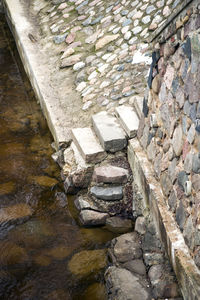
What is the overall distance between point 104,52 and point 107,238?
108 inches

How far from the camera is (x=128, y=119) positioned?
13.9ft

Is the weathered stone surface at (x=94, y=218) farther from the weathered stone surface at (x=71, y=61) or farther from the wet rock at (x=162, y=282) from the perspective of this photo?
the weathered stone surface at (x=71, y=61)

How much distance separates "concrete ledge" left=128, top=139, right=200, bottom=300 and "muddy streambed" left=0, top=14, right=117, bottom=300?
574 mm

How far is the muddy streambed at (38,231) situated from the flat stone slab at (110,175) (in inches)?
17.2

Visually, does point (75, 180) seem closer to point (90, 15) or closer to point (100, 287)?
point (100, 287)

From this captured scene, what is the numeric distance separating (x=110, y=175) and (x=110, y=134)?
1.36 feet

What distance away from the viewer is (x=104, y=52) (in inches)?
219

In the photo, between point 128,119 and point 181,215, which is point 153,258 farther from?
point 128,119

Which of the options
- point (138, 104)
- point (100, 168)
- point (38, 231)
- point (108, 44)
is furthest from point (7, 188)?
point (108, 44)

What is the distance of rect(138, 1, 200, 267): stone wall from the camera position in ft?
8.73

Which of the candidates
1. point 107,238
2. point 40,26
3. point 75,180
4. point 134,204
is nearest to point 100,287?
point 107,238

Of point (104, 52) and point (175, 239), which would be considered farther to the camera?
point (104, 52)

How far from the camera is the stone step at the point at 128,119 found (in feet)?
13.4

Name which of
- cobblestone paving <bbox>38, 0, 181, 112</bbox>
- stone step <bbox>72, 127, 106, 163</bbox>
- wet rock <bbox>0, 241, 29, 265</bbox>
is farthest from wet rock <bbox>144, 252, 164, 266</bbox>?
cobblestone paving <bbox>38, 0, 181, 112</bbox>
